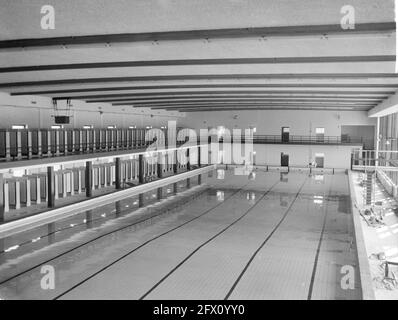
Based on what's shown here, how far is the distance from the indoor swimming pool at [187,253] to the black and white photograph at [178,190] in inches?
1.6

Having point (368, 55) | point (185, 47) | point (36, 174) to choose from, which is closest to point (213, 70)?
point (185, 47)

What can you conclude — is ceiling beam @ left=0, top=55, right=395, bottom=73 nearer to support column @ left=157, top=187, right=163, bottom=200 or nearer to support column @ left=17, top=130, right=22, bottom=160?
support column @ left=17, top=130, right=22, bottom=160

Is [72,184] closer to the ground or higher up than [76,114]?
closer to the ground

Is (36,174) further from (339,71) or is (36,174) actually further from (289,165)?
(289,165)

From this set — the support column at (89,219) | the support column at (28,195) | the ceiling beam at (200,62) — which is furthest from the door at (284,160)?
the ceiling beam at (200,62)

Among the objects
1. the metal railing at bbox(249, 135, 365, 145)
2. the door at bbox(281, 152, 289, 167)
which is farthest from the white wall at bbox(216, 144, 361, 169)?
the metal railing at bbox(249, 135, 365, 145)

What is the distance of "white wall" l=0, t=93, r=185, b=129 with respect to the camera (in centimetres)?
1431

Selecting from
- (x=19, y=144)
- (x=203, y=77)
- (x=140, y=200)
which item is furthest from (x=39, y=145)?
(x=203, y=77)

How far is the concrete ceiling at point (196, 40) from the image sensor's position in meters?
5.02

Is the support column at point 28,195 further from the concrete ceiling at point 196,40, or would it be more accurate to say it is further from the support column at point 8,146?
the concrete ceiling at point 196,40

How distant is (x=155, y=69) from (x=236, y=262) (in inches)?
200

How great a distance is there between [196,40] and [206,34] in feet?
1.26

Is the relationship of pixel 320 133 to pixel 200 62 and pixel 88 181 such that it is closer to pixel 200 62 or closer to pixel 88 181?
pixel 88 181

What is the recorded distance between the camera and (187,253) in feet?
26.5
